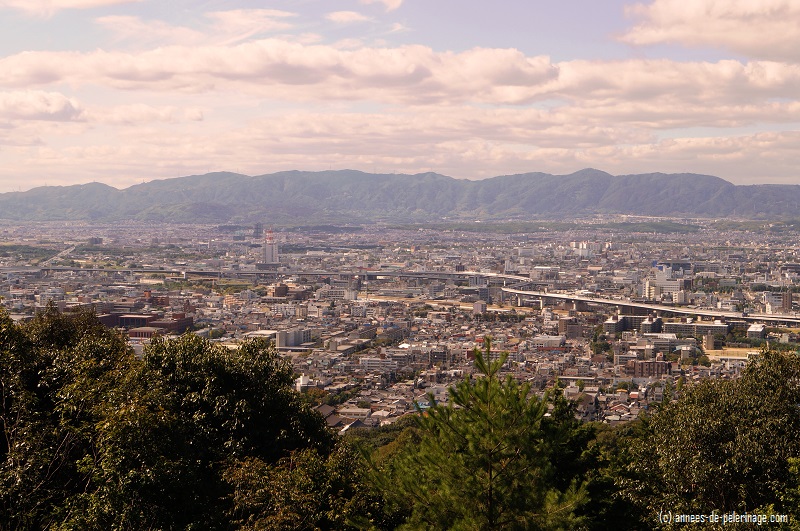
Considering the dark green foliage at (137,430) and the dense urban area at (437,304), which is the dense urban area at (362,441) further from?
the dense urban area at (437,304)

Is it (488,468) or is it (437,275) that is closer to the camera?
(488,468)

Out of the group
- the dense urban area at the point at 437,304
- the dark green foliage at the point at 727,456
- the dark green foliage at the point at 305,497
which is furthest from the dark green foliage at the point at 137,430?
the dark green foliage at the point at 727,456

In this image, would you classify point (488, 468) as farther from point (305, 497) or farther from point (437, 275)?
point (437, 275)

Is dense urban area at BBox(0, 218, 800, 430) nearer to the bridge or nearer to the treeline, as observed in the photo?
the bridge

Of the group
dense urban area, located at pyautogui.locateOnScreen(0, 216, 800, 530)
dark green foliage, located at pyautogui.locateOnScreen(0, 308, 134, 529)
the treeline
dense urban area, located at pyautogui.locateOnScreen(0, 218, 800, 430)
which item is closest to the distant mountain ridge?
dense urban area, located at pyautogui.locateOnScreen(0, 218, 800, 430)

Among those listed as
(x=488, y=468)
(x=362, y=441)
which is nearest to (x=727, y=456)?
(x=488, y=468)

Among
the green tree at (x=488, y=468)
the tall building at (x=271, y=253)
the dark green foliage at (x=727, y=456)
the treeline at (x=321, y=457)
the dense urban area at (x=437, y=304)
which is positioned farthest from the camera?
the tall building at (x=271, y=253)

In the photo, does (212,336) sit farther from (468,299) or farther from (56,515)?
(56,515)
